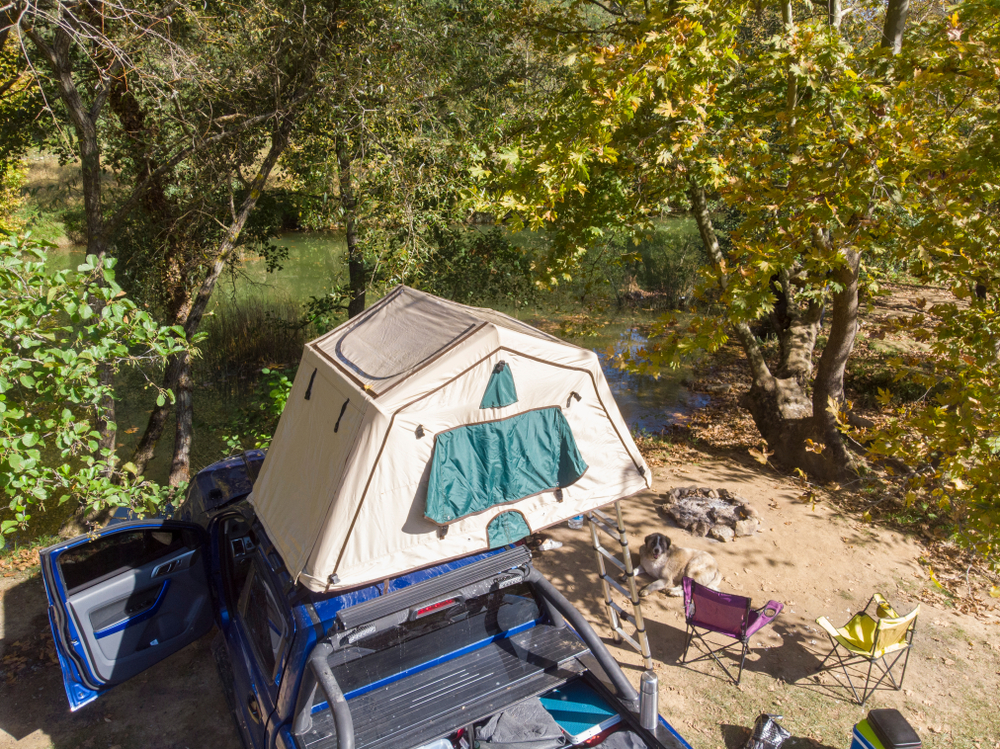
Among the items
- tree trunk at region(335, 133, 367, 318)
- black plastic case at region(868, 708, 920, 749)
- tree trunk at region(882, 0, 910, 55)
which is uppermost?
tree trunk at region(882, 0, 910, 55)

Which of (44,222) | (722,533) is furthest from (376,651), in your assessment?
(44,222)

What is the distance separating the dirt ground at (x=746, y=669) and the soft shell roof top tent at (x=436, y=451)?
1790 millimetres

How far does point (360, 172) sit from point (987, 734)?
28.9 ft

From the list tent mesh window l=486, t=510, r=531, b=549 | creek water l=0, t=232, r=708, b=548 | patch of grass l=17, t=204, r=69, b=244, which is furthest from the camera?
patch of grass l=17, t=204, r=69, b=244

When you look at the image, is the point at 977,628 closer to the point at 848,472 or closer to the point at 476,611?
the point at 848,472

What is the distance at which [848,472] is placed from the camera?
30.8 feet

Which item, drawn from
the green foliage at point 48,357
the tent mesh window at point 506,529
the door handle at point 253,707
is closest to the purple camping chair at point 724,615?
the tent mesh window at point 506,529

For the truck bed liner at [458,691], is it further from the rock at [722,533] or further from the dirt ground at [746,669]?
the rock at [722,533]

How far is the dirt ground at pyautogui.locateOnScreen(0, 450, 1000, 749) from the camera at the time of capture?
4.83 m

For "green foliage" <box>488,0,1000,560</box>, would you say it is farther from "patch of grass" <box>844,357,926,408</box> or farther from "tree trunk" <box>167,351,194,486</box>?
"patch of grass" <box>844,357,926,408</box>

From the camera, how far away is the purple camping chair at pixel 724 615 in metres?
5.17

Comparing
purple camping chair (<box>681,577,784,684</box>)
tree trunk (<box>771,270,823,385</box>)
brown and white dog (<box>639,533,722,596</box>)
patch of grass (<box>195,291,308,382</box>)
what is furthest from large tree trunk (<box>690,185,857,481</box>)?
patch of grass (<box>195,291,308,382</box>)

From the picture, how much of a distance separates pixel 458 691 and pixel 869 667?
3.87m

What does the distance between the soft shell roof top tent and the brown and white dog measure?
198 cm
